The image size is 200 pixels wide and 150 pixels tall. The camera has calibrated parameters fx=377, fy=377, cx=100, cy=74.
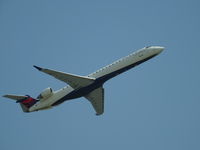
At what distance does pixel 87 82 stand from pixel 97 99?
421cm

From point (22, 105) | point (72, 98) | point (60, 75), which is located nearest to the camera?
point (60, 75)

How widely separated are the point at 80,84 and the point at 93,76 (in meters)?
1.34

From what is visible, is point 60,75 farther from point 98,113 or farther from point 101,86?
point 98,113

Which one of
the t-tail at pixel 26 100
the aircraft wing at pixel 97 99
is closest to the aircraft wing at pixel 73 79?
the aircraft wing at pixel 97 99

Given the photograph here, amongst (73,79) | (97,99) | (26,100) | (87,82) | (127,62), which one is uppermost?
(127,62)

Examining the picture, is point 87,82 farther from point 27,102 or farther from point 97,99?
point 27,102

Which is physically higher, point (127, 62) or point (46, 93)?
point (127, 62)

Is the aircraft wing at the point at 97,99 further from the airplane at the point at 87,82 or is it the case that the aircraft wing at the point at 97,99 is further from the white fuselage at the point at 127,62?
the white fuselage at the point at 127,62

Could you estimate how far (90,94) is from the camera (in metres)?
36.0

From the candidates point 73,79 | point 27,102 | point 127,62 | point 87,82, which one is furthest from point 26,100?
point 127,62

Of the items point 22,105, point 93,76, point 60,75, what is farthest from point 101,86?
point 22,105

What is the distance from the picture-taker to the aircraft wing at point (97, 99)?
3575 cm

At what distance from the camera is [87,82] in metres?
32.9

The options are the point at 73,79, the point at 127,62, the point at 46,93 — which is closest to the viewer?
the point at 127,62
